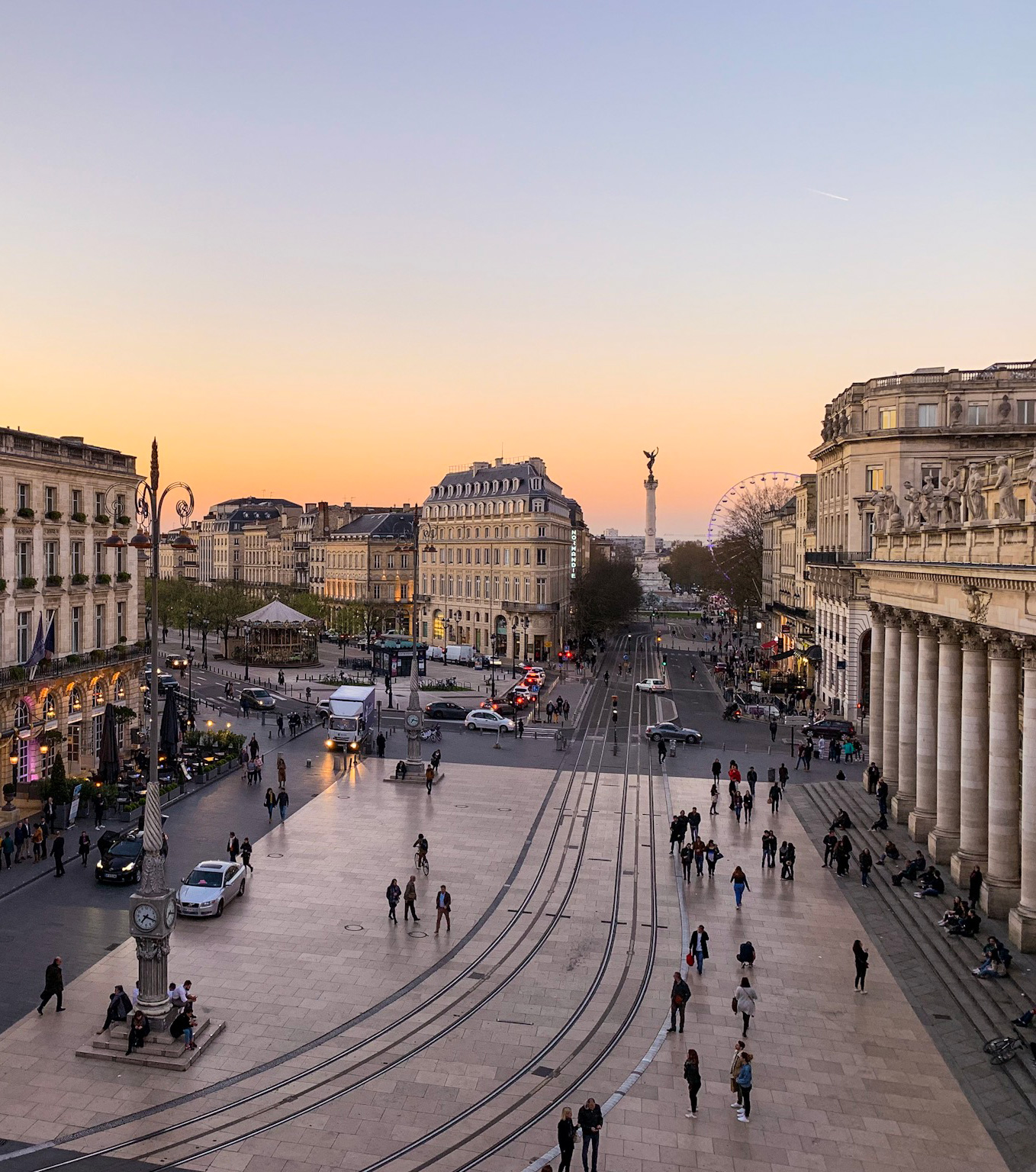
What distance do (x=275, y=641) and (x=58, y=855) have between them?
6071cm

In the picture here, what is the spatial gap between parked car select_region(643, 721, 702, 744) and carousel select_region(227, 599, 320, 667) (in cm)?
4417

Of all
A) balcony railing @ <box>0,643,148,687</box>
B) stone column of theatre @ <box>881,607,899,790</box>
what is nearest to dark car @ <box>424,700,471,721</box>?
balcony railing @ <box>0,643,148,687</box>

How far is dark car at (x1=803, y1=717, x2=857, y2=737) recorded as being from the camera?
51656 millimetres

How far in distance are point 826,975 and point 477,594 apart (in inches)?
3020

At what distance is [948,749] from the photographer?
2888cm

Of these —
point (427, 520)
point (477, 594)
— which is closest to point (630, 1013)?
point (477, 594)

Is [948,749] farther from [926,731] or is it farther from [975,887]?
[975,887]

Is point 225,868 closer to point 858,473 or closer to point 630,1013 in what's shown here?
point 630,1013

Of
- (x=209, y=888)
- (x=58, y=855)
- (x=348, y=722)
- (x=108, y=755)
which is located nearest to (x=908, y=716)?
(x=209, y=888)

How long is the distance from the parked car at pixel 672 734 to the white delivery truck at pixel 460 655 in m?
36.7

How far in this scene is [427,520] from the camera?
106 m

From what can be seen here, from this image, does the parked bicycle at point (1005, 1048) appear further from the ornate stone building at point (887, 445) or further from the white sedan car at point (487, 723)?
the white sedan car at point (487, 723)

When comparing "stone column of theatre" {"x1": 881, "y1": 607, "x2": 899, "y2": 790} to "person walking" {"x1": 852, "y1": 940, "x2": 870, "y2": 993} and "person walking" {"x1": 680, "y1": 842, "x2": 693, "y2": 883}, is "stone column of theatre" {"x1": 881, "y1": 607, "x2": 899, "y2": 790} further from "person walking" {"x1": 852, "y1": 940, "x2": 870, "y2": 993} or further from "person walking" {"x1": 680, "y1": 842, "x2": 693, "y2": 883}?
"person walking" {"x1": 852, "y1": 940, "x2": 870, "y2": 993}

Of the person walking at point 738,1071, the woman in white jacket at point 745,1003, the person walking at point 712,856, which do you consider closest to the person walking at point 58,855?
the person walking at point 712,856
